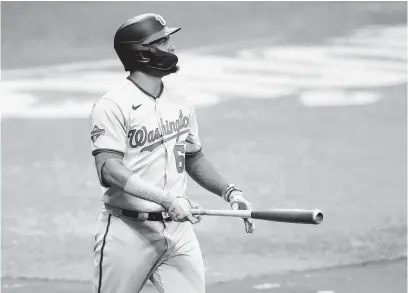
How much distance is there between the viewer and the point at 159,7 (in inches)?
290

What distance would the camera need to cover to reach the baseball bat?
9.16 ft

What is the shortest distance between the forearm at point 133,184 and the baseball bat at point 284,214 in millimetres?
121

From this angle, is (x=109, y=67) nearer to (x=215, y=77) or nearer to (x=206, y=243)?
(x=215, y=77)

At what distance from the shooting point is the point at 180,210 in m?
2.92

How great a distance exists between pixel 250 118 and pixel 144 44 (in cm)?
420

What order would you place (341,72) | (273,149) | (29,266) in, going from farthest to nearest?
1. (341,72)
2. (273,149)
3. (29,266)

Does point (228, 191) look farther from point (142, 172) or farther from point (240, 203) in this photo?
point (142, 172)

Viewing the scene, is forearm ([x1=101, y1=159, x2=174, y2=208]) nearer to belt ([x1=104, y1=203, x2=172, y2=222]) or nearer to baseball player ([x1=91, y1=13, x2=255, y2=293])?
baseball player ([x1=91, y1=13, x2=255, y2=293])

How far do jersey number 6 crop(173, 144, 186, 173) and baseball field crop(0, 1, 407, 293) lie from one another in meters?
2.92

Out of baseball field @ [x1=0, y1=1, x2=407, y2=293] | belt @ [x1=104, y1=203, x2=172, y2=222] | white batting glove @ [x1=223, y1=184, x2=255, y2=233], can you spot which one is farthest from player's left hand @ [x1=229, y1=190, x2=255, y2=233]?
baseball field @ [x1=0, y1=1, x2=407, y2=293]

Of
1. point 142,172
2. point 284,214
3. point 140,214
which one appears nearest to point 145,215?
point 140,214

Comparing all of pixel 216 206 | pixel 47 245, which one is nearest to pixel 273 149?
pixel 216 206

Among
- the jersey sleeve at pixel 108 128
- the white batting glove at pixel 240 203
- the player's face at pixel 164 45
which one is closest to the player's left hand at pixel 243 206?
the white batting glove at pixel 240 203

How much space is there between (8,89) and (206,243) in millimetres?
2297
